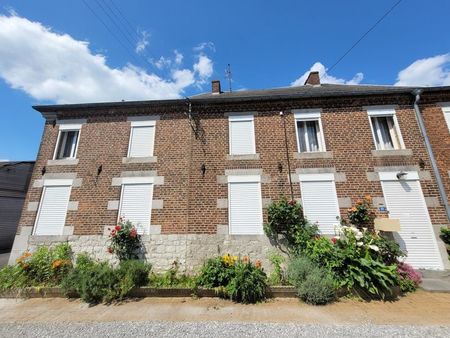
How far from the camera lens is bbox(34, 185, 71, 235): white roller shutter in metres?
7.45

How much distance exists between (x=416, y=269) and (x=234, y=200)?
19.9 ft

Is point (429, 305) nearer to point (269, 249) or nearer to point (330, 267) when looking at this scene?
point (330, 267)

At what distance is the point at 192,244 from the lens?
6980 mm

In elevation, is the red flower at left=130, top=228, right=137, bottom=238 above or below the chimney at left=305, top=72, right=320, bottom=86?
below

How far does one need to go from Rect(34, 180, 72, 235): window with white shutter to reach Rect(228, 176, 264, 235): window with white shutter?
6.16m

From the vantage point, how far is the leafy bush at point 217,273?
18.2 ft

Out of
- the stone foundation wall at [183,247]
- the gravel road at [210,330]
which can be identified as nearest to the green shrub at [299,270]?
the stone foundation wall at [183,247]

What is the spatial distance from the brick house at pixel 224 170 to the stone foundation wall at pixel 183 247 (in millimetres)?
34

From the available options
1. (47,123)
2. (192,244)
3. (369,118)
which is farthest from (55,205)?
(369,118)

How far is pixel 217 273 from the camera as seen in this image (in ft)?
18.7

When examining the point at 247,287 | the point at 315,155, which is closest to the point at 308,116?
the point at 315,155

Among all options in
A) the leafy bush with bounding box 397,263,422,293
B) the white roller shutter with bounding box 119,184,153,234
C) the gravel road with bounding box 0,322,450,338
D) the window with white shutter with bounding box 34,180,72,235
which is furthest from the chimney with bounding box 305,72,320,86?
the window with white shutter with bounding box 34,180,72,235

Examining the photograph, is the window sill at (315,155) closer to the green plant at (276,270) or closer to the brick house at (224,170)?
the brick house at (224,170)

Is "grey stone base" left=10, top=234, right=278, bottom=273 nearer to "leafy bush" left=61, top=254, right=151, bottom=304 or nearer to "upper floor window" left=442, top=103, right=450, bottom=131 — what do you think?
"leafy bush" left=61, top=254, right=151, bottom=304
